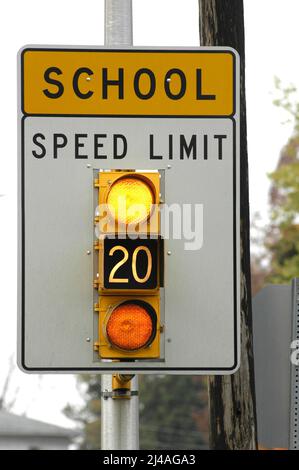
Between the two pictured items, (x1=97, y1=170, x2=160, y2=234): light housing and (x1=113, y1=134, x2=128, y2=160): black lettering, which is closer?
(x1=97, y1=170, x2=160, y2=234): light housing

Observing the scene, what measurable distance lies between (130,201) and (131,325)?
1.82 ft

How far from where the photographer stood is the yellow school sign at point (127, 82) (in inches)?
297

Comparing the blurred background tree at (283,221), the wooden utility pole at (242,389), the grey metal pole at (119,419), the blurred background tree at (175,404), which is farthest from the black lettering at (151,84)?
the blurred background tree at (175,404)

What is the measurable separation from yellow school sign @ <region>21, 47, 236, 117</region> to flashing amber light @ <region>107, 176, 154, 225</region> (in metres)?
0.47

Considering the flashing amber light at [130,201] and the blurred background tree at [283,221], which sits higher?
the blurred background tree at [283,221]

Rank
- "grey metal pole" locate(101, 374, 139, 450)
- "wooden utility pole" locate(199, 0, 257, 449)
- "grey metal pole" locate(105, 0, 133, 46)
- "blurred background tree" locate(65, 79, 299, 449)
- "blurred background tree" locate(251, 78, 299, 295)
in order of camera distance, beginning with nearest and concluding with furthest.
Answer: "grey metal pole" locate(101, 374, 139, 450) → "grey metal pole" locate(105, 0, 133, 46) → "wooden utility pole" locate(199, 0, 257, 449) → "blurred background tree" locate(251, 78, 299, 295) → "blurred background tree" locate(65, 79, 299, 449)

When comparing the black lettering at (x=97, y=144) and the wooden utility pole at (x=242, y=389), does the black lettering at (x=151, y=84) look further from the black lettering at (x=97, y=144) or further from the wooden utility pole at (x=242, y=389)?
the wooden utility pole at (x=242, y=389)

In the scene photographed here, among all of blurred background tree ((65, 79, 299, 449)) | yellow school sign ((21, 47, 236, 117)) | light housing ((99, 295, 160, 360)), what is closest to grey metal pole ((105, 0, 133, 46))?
yellow school sign ((21, 47, 236, 117))

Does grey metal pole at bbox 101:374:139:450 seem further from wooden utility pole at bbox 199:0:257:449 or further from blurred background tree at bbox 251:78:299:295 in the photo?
blurred background tree at bbox 251:78:299:295

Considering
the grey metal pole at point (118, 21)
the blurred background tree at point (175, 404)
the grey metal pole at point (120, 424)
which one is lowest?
the grey metal pole at point (120, 424)

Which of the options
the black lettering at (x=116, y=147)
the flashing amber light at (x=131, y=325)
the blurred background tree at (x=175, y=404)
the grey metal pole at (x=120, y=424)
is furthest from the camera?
the blurred background tree at (x=175, y=404)

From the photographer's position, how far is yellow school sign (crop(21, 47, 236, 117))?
297 inches
